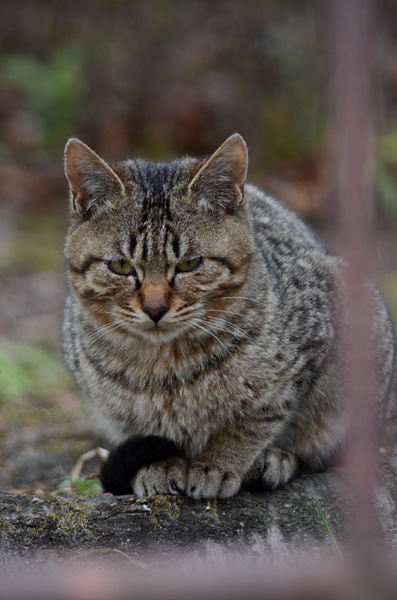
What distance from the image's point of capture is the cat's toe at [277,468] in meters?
2.71

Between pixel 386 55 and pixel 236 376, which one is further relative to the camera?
pixel 386 55

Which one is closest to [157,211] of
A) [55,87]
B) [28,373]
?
[28,373]

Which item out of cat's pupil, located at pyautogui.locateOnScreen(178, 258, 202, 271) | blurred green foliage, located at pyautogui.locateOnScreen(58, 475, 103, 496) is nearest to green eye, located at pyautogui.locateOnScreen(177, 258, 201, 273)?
cat's pupil, located at pyautogui.locateOnScreen(178, 258, 202, 271)

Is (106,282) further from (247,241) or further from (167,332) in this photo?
(247,241)

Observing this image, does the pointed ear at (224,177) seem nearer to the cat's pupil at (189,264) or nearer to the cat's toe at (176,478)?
the cat's pupil at (189,264)

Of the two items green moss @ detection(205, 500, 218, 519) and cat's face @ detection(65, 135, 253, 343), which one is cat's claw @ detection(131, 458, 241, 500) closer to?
green moss @ detection(205, 500, 218, 519)

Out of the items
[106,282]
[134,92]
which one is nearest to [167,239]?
[106,282]

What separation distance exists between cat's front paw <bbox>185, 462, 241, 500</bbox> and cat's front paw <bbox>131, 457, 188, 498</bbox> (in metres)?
0.03

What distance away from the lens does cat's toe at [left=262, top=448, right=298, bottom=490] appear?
2709 mm

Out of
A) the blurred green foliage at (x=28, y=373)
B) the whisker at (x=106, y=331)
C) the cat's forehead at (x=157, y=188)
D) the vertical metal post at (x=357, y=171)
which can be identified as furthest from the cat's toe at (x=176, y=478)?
the blurred green foliage at (x=28, y=373)

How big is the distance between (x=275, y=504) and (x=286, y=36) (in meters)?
8.37

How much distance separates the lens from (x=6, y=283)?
717 centimetres

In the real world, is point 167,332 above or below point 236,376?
above

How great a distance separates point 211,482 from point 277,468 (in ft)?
1.08
